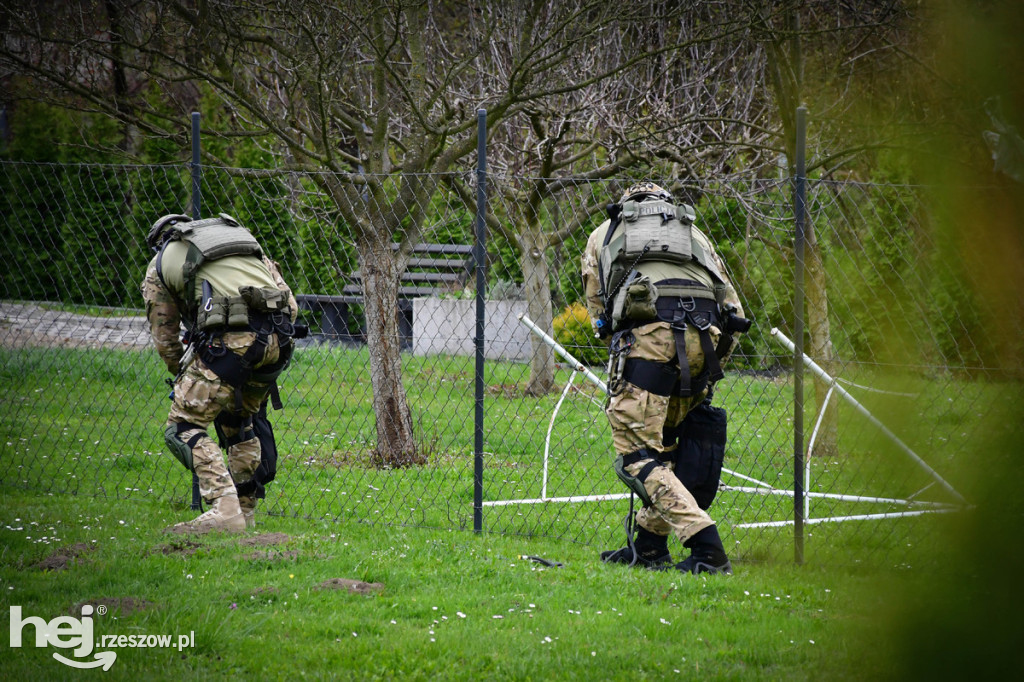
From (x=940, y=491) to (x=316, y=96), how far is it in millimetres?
6090

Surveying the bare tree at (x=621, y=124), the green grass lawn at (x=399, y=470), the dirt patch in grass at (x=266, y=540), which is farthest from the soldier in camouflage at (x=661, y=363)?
the bare tree at (x=621, y=124)

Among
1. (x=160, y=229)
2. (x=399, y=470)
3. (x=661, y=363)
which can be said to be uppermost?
(x=160, y=229)

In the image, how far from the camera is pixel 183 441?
507 cm

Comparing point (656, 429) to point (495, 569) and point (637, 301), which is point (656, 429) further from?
point (495, 569)

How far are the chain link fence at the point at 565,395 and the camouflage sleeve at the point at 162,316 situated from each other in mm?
904

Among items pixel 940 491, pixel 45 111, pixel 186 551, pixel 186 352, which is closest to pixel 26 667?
pixel 186 551

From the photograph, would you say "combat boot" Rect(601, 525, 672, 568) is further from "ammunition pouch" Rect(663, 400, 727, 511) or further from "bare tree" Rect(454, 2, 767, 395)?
"bare tree" Rect(454, 2, 767, 395)

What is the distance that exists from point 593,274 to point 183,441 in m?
2.46

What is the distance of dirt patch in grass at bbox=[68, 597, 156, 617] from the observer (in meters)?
3.64

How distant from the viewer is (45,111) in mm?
16641

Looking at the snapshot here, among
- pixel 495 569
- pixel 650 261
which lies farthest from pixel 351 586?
pixel 650 261

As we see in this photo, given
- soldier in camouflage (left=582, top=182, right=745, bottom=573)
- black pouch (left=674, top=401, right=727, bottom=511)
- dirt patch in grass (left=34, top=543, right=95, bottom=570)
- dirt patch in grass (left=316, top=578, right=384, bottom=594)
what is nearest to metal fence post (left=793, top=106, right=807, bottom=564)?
soldier in camouflage (left=582, top=182, right=745, bottom=573)

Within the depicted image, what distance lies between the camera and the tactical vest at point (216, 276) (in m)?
Answer: 5.00

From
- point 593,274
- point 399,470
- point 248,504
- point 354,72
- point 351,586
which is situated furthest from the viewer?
point 354,72
